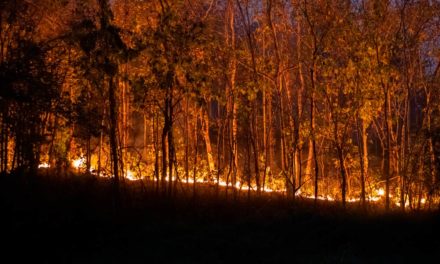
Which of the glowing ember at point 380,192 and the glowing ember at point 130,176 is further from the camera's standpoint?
the glowing ember at point 380,192

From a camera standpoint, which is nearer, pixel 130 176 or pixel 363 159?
pixel 130 176

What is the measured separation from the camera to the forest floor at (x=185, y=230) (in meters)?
8.02

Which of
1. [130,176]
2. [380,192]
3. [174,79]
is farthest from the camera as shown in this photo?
[380,192]

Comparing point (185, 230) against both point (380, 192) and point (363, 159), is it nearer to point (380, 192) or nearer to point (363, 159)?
point (363, 159)

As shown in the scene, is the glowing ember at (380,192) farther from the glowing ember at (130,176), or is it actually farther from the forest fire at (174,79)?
the glowing ember at (130,176)

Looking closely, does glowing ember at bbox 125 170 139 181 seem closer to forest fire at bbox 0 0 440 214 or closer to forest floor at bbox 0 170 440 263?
forest fire at bbox 0 0 440 214

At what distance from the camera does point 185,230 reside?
30.3 feet

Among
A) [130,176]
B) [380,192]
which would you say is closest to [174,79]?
[130,176]

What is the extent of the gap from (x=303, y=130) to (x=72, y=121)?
19.3 feet

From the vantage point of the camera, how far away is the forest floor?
802 centimetres

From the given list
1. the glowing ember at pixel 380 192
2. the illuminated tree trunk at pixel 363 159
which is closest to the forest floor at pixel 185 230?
the illuminated tree trunk at pixel 363 159

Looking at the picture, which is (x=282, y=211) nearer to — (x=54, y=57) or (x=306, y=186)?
(x=54, y=57)

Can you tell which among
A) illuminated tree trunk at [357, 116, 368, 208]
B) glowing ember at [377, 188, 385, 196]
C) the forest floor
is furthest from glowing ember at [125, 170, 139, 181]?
glowing ember at [377, 188, 385, 196]

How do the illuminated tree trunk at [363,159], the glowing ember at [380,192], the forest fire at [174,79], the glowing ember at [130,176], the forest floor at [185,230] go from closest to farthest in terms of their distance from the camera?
the forest floor at [185,230]
the forest fire at [174,79]
the illuminated tree trunk at [363,159]
the glowing ember at [130,176]
the glowing ember at [380,192]
